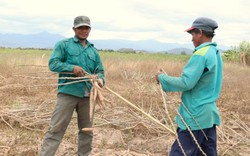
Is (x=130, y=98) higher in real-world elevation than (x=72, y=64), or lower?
lower

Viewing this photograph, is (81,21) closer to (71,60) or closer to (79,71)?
(71,60)

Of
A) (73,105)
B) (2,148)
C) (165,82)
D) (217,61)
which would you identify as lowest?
(2,148)

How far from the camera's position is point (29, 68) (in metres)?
9.98

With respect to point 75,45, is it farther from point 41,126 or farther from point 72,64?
point 41,126

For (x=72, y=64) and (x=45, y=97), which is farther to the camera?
(x=45, y=97)

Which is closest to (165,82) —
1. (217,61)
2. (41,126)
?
(217,61)

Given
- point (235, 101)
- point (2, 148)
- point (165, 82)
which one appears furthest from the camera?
point (235, 101)

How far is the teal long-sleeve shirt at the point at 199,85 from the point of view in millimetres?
2299

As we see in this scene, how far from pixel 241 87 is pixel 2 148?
7.99m

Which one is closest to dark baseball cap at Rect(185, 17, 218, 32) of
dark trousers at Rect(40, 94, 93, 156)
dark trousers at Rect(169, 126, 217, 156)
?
dark trousers at Rect(169, 126, 217, 156)

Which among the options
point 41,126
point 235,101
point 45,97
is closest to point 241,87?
point 235,101

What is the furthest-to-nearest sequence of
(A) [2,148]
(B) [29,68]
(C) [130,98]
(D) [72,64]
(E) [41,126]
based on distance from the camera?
(B) [29,68] → (C) [130,98] → (E) [41,126] → (A) [2,148] → (D) [72,64]

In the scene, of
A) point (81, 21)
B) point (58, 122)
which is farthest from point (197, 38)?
point (58, 122)

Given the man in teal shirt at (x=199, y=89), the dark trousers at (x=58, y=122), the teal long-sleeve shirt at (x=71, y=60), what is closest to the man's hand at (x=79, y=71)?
the teal long-sleeve shirt at (x=71, y=60)
